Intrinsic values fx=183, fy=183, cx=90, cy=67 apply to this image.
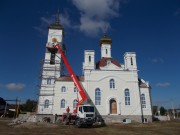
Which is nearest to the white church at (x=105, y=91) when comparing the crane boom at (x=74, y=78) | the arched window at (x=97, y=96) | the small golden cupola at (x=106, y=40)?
the arched window at (x=97, y=96)

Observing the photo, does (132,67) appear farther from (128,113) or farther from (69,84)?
(69,84)

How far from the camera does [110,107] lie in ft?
102

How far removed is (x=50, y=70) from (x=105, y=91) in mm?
11203

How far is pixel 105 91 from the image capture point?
31.3 m

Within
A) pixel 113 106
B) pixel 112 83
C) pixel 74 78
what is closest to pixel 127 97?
pixel 113 106

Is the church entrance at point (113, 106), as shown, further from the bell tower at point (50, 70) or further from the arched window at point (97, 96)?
the bell tower at point (50, 70)

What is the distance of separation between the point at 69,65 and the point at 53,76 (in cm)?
573

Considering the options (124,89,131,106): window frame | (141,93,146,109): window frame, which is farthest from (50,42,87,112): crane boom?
(141,93,146,109): window frame

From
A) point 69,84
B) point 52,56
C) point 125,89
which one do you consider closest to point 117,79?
point 125,89

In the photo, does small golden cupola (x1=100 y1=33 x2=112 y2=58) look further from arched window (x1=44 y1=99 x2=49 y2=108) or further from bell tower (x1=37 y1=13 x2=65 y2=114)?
arched window (x1=44 y1=99 x2=49 y2=108)

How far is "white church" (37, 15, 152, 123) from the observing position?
3053cm

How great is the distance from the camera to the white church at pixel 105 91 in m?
30.5

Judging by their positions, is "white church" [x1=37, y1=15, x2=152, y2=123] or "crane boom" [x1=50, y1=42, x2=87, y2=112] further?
"white church" [x1=37, y1=15, x2=152, y2=123]

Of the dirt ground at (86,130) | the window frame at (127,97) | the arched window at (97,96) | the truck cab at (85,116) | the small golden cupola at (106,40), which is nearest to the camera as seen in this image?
the dirt ground at (86,130)
